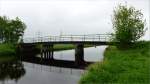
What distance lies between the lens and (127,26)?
49.6 meters

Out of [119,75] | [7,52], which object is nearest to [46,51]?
[7,52]

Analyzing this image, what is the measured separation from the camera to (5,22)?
254 feet

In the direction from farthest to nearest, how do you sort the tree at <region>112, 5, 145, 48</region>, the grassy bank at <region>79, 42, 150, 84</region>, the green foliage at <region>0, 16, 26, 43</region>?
1. the green foliage at <region>0, 16, 26, 43</region>
2. the tree at <region>112, 5, 145, 48</region>
3. the grassy bank at <region>79, 42, 150, 84</region>

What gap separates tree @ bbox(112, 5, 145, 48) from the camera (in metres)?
49.5

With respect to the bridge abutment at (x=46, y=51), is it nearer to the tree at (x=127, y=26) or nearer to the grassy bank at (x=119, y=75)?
the tree at (x=127, y=26)

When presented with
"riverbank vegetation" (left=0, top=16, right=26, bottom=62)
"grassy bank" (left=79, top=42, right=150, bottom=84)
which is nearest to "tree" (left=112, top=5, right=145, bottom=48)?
"grassy bank" (left=79, top=42, right=150, bottom=84)

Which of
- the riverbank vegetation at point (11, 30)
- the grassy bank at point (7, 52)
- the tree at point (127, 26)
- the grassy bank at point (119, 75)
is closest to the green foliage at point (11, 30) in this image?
the riverbank vegetation at point (11, 30)

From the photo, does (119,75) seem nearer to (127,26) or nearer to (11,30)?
(127,26)

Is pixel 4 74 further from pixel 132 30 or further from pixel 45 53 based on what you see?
pixel 45 53

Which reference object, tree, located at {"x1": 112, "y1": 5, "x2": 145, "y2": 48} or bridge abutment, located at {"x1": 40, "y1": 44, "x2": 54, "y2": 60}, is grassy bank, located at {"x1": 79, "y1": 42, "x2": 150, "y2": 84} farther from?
bridge abutment, located at {"x1": 40, "y1": 44, "x2": 54, "y2": 60}

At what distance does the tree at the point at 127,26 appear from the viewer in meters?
49.5

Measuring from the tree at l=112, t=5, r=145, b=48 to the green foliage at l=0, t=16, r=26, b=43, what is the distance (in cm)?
3543

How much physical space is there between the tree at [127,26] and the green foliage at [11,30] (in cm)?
3543

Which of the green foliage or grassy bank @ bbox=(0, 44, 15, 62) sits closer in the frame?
grassy bank @ bbox=(0, 44, 15, 62)
